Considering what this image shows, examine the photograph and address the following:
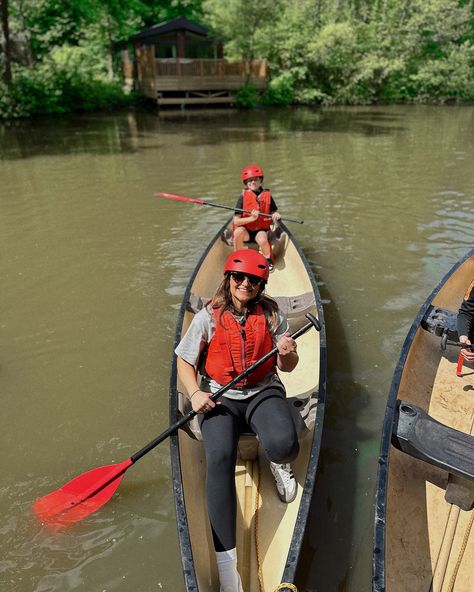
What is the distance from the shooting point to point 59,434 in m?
4.66

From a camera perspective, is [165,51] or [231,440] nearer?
[231,440]

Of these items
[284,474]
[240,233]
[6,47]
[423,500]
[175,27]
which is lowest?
[423,500]

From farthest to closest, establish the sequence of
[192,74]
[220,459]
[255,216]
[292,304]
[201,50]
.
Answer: [201,50], [192,74], [255,216], [292,304], [220,459]

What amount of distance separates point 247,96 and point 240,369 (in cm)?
2975

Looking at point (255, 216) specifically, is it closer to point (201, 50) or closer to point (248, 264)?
point (248, 264)

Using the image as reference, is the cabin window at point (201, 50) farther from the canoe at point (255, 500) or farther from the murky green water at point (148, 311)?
the canoe at point (255, 500)

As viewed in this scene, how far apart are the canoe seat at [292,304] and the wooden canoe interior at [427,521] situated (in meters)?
1.40

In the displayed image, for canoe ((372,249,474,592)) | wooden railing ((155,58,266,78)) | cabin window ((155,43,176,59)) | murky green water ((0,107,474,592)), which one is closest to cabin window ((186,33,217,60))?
cabin window ((155,43,176,59))

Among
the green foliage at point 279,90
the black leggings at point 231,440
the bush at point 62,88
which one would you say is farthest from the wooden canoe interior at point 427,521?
the green foliage at point 279,90

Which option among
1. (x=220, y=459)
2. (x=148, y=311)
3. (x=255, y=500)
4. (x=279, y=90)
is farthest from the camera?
(x=279, y=90)

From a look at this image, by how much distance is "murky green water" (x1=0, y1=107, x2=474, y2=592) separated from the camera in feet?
11.9

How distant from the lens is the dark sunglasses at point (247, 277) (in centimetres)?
324

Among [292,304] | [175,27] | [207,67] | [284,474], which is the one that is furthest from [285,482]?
[175,27]

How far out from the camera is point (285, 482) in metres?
3.49
